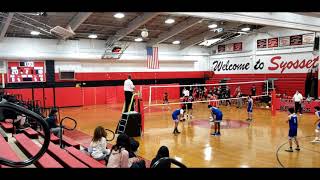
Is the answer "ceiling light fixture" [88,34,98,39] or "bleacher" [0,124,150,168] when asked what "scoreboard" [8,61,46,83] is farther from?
"bleacher" [0,124,150,168]

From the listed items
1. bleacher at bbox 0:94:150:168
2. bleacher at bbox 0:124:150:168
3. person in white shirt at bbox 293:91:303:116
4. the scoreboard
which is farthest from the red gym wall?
bleacher at bbox 0:124:150:168

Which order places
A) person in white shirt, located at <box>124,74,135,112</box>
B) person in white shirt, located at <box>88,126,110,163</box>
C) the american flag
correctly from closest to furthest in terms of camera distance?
1. person in white shirt, located at <box>88,126,110,163</box>
2. person in white shirt, located at <box>124,74,135,112</box>
3. the american flag

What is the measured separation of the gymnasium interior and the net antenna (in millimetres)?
88

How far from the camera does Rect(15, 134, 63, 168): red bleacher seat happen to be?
474cm

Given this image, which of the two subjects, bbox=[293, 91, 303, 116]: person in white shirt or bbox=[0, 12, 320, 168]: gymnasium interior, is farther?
bbox=[293, 91, 303, 116]: person in white shirt

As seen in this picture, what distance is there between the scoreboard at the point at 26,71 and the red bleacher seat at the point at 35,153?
15921mm

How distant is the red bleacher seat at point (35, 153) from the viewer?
4.74 meters

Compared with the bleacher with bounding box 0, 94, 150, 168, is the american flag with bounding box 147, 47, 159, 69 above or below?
above

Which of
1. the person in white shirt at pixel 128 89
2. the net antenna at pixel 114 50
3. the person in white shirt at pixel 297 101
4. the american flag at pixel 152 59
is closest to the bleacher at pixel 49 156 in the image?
the person in white shirt at pixel 128 89
